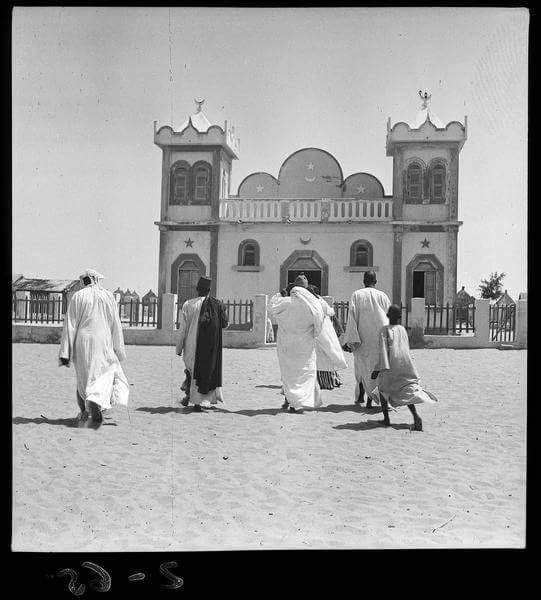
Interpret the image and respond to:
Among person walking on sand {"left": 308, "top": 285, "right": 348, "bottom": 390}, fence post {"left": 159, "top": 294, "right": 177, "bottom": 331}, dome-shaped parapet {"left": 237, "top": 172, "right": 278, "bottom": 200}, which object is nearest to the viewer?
person walking on sand {"left": 308, "top": 285, "right": 348, "bottom": 390}

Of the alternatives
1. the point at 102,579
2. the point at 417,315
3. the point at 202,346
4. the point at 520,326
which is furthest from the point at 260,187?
the point at 102,579

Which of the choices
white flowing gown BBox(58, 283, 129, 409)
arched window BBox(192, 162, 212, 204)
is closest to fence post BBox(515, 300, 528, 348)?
arched window BBox(192, 162, 212, 204)

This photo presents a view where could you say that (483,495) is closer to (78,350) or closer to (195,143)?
(78,350)

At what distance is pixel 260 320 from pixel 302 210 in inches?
168

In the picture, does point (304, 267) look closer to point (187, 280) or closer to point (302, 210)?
point (302, 210)

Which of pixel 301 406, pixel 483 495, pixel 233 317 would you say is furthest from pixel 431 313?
pixel 483 495

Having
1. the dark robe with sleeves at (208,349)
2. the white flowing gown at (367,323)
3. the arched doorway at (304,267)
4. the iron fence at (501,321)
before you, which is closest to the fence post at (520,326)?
the iron fence at (501,321)

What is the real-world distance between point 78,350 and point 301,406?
288 cm

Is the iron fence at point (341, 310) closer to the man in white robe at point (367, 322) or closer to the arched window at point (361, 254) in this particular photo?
the arched window at point (361, 254)

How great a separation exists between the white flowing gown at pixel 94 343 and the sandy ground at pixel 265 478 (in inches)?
18.3

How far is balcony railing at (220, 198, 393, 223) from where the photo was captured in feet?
61.0

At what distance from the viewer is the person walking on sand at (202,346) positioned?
28.8 feet

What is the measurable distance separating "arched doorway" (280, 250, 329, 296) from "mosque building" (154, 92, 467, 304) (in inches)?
1.2

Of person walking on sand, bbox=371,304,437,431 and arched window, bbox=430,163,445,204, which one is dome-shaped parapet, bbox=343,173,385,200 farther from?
person walking on sand, bbox=371,304,437,431
